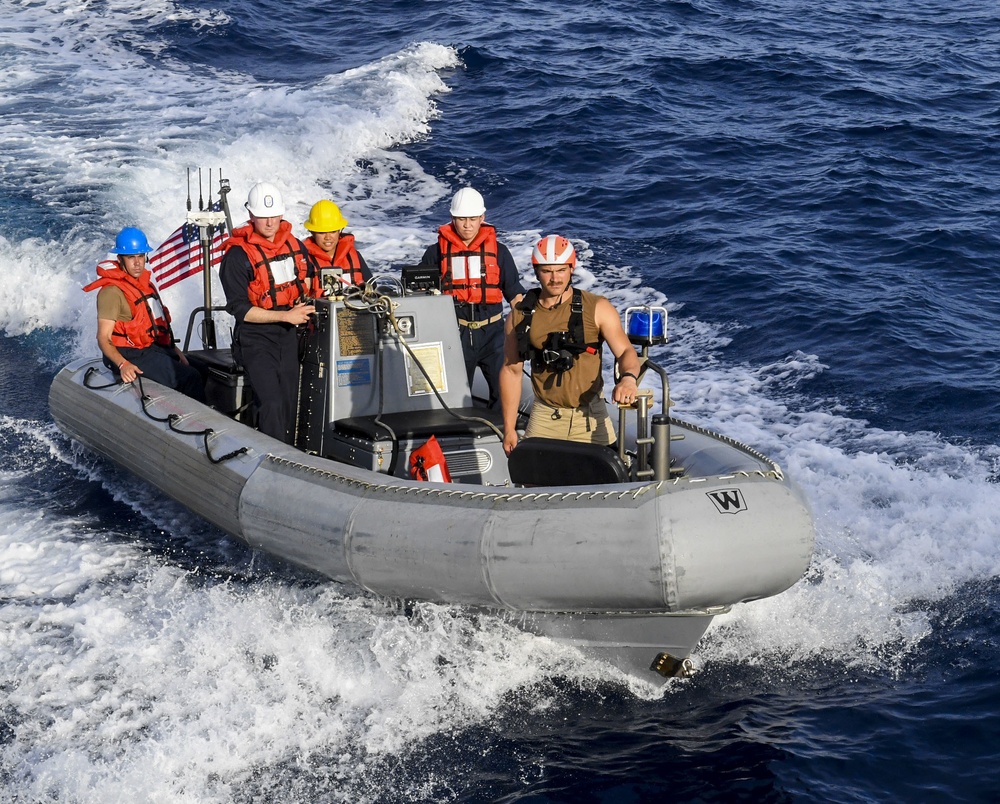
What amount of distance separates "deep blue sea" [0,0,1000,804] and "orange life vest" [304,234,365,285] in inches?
64.1

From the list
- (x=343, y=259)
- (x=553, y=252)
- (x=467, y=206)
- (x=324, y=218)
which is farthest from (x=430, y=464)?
(x=467, y=206)

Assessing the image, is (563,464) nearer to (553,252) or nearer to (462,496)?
(462,496)

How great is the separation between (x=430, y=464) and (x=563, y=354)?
987mm

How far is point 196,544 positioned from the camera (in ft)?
22.9

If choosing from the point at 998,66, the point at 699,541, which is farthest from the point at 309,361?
the point at 998,66

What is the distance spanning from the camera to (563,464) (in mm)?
5352

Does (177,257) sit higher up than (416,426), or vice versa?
(177,257)

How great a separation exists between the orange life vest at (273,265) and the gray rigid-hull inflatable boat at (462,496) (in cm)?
26

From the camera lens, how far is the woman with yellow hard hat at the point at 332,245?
688cm

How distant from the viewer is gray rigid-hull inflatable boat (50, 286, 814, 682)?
4.89 meters

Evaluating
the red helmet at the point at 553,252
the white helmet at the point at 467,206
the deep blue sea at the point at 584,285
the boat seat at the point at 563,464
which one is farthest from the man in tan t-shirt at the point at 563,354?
the white helmet at the point at 467,206

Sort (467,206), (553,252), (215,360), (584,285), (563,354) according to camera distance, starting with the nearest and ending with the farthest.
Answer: (553,252) → (563,354) → (467,206) → (215,360) → (584,285)

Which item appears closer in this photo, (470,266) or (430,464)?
(430,464)

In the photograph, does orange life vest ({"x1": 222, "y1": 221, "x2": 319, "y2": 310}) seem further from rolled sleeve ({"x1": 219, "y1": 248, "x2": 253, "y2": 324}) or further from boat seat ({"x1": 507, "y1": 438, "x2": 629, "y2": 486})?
boat seat ({"x1": 507, "y1": 438, "x2": 629, "y2": 486})
